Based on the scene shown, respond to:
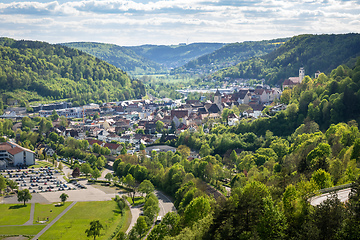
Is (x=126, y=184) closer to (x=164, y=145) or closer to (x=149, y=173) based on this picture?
(x=149, y=173)

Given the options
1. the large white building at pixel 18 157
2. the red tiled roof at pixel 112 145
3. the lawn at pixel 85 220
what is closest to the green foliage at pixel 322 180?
the lawn at pixel 85 220

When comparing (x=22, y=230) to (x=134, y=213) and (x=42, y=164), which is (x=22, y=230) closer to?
(x=134, y=213)

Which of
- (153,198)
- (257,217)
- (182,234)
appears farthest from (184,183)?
(257,217)

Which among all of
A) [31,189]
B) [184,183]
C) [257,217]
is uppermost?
[257,217]

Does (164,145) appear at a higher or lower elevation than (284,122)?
lower

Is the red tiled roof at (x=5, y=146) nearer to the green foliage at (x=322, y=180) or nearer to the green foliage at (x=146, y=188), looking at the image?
the green foliage at (x=146, y=188)

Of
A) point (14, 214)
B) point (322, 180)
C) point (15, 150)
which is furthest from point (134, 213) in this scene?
point (15, 150)
